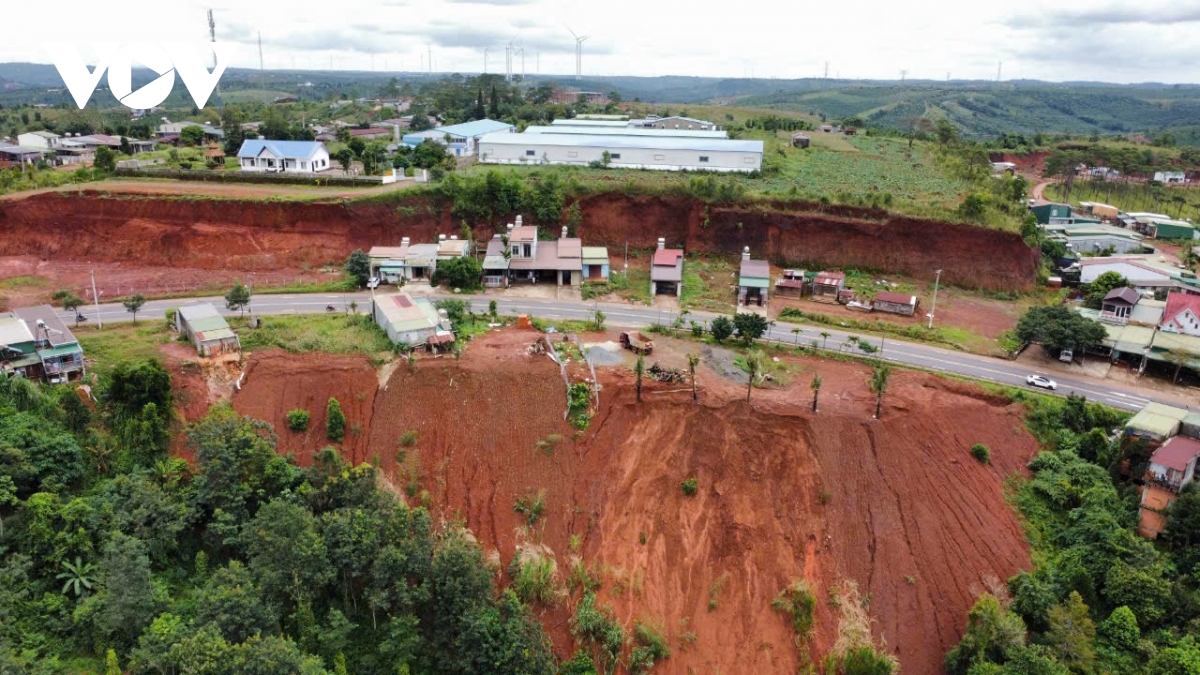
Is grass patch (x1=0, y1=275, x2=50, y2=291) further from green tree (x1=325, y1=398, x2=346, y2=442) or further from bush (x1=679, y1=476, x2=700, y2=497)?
bush (x1=679, y1=476, x2=700, y2=497)

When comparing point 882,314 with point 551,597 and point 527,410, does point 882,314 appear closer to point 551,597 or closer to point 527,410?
point 527,410

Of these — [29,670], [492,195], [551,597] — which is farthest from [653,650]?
[492,195]

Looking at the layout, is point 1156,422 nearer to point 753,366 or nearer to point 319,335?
point 753,366

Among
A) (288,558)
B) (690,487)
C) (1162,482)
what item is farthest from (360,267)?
(1162,482)

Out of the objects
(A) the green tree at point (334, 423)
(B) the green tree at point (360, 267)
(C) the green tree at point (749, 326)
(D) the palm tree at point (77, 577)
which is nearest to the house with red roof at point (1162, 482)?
(C) the green tree at point (749, 326)

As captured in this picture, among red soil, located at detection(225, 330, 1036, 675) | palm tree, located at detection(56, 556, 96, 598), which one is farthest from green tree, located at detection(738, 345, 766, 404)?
palm tree, located at detection(56, 556, 96, 598)
